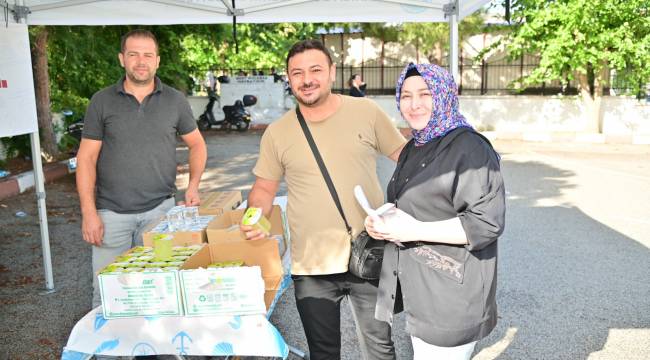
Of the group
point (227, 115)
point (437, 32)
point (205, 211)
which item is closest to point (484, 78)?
point (437, 32)

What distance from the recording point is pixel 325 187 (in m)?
2.62

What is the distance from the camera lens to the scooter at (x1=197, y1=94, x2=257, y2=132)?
18.4m

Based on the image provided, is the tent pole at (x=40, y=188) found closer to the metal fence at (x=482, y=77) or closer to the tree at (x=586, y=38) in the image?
the tree at (x=586, y=38)

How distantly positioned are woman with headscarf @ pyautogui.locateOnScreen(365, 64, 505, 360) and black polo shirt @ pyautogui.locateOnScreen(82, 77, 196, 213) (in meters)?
1.68

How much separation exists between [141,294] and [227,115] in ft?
53.3

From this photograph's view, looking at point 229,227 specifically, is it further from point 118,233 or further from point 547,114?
point 547,114

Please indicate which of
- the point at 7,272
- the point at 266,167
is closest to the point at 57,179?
the point at 7,272

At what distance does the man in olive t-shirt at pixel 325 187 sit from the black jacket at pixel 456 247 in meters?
0.53

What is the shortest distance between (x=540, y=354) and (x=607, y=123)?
13.7m

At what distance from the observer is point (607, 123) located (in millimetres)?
15641

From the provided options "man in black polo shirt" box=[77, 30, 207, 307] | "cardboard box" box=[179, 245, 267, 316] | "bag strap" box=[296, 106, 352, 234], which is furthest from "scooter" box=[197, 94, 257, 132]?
"cardboard box" box=[179, 245, 267, 316]

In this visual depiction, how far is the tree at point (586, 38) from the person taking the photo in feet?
44.5

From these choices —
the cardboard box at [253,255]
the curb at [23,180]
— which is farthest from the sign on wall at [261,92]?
the cardboard box at [253,255]

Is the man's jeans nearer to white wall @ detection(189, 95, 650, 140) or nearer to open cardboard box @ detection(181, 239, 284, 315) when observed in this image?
open cardboard box @ detection(181, 239, 284, 315)
